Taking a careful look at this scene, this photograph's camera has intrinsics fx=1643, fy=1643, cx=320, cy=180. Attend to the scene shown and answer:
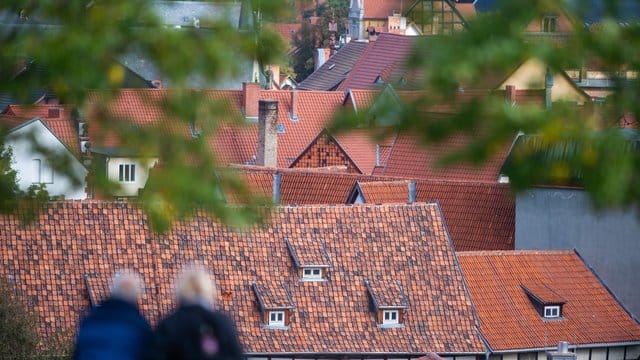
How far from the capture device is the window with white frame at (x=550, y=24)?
4.90m

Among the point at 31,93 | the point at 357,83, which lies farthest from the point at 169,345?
the point at 357,83

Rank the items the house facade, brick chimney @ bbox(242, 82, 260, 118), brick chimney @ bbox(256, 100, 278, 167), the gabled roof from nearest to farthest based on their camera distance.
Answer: the house facade → brick chimney @ bbox(256, 100, 278, 167) → brick chimney @ bbox(242, 82, 260, 118) → the gabled roof

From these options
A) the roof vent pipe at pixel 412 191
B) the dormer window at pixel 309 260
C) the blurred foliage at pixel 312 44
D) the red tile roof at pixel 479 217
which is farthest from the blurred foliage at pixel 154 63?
the blurred foliage at pixel 312 44

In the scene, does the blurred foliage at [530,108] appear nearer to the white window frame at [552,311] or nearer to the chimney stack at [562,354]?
the chimney stack at [562,354]

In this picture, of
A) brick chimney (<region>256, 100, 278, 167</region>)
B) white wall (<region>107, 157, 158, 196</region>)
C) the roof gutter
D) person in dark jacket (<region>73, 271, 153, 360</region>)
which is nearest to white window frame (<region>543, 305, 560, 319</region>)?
the roof gutter

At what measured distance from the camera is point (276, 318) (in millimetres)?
30312

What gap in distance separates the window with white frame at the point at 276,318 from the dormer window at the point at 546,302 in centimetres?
557

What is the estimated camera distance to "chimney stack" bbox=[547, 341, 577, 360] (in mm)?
28984

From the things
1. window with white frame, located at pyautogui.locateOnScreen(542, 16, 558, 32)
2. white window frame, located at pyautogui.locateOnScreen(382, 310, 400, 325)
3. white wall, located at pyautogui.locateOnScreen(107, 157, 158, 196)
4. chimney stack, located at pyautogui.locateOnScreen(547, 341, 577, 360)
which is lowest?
chimney stack, located at pyautogui.locateOnScreen(547, 341, 577, 360)

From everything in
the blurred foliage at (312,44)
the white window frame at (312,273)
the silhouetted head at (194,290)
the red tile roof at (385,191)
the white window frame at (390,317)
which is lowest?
the silhouetted head at (194,290)

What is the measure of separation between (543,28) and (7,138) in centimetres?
256

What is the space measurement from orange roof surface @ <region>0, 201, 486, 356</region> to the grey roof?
39.5 metres

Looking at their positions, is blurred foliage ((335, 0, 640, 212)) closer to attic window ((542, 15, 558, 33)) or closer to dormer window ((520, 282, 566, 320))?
attic window ((542, 15, 558, 33))

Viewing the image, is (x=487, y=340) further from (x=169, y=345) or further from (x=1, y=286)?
(x=169, y=345)
